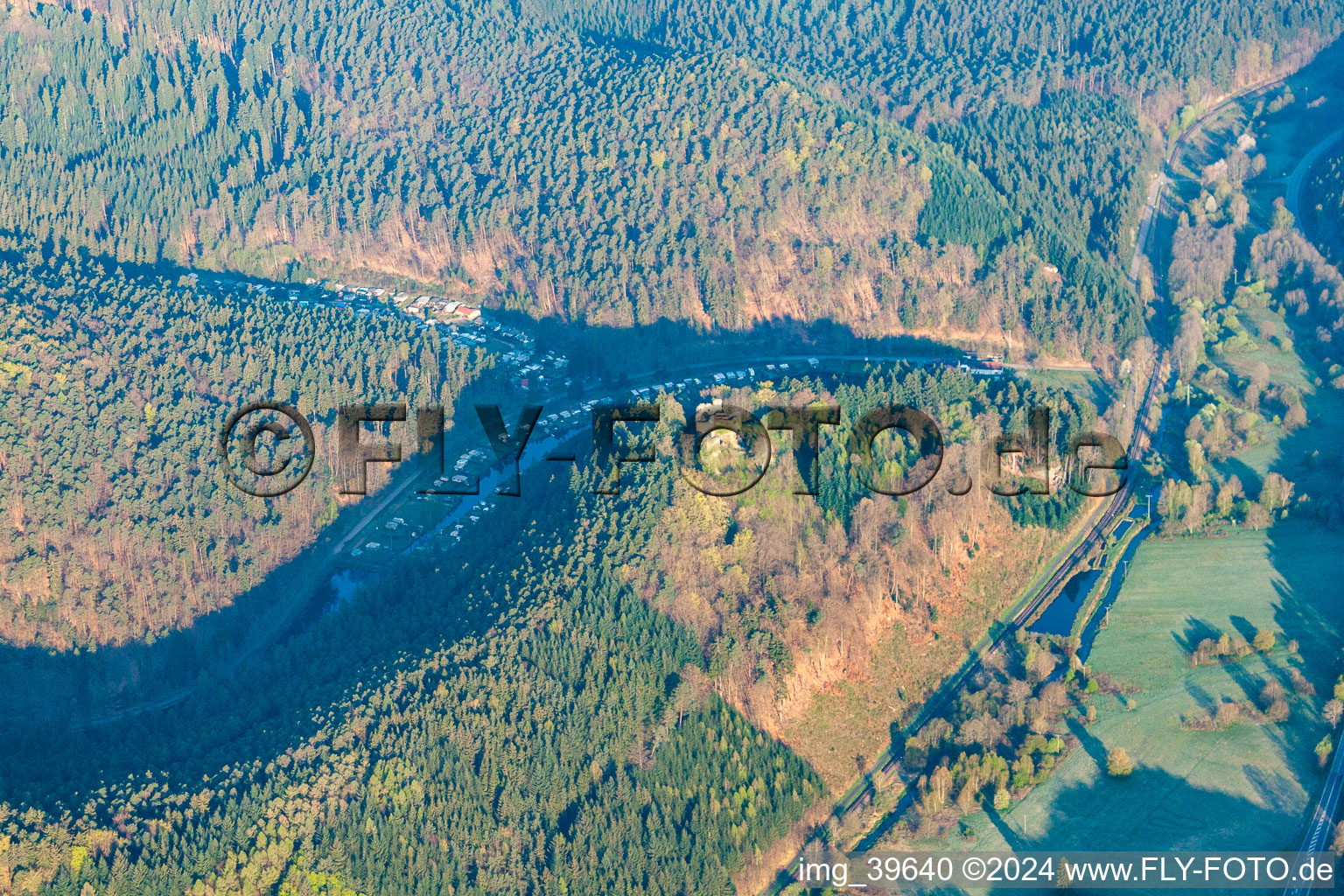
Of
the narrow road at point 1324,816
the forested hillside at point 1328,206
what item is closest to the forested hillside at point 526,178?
the forested hillside at point 1328,206

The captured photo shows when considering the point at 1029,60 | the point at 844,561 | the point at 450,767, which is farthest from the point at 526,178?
the point at 450,767

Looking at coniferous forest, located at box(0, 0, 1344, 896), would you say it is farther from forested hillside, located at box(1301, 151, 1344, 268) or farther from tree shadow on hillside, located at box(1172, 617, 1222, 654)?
tree shadow on hillside, located at box(1172, 617, 1222, 654)

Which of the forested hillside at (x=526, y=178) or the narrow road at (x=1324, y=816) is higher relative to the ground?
the forested hillside at (x=526, y=178)

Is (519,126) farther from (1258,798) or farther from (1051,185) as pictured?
(1258,798)

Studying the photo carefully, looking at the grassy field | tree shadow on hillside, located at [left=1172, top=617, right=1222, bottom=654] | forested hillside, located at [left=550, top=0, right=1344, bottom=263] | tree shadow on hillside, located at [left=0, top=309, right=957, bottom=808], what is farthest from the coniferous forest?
tree shadow on hillside, located at [left=1172, top=617, right=1222, bottom=654]

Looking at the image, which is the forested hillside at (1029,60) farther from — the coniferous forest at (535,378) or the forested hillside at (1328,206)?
the forested hillside at (1328,206)

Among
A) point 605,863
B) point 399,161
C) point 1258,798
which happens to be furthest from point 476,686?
point 399,161

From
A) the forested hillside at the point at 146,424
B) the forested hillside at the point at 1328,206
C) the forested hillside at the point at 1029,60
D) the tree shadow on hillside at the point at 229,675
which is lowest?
the tree shadow on hillside at the point at 229,675
